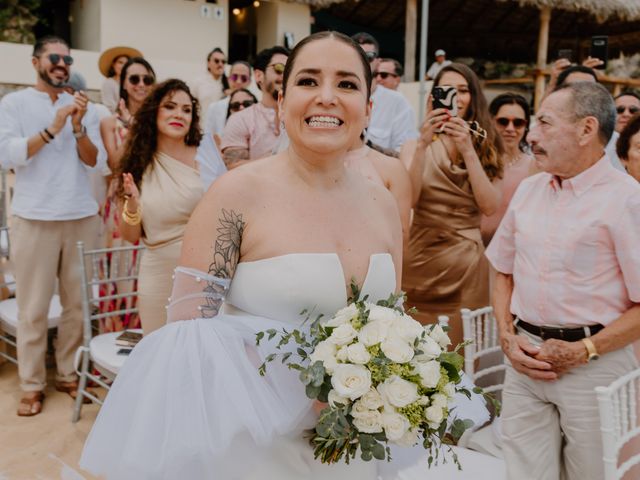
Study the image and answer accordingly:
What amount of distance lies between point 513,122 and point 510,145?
15 centimetres

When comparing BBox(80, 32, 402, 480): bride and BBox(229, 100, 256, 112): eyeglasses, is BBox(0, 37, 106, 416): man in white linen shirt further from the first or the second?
BBox(80, 32, 402, 480): bride

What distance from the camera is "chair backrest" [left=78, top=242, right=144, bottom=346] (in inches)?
163

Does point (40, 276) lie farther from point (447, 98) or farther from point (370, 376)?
point (370, 376)

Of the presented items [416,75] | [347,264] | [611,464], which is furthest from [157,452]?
[416,75]

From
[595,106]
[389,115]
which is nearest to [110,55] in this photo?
[389,115]

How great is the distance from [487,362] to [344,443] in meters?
2.39

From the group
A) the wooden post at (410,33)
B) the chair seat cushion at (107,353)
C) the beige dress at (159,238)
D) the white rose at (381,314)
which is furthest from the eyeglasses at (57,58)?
the wooden post at (410,33)

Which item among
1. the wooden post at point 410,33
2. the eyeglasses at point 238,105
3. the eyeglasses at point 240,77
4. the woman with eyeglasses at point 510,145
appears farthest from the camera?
the wooden post at point 410,33

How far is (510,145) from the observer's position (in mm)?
4406

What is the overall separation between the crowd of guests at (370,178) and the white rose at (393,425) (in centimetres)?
113

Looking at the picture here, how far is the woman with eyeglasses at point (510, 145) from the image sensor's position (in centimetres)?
427

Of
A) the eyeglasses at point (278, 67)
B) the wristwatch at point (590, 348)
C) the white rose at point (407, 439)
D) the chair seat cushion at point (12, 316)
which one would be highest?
the eyeglasses at point (278, 67)

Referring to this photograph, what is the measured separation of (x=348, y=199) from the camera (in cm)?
188

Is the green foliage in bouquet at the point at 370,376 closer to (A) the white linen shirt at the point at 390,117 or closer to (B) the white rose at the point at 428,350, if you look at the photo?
→ (B) the white rose at the point at 428,350
